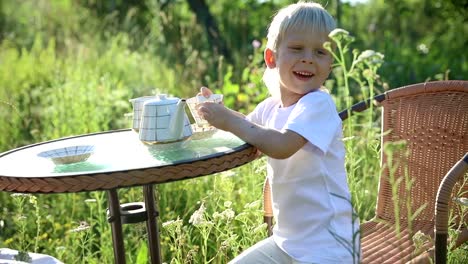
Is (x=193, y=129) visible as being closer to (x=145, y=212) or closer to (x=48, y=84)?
(x=145, y=212)

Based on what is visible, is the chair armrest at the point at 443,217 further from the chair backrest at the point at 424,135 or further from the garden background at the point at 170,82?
the chair backrest at the point at 424,135

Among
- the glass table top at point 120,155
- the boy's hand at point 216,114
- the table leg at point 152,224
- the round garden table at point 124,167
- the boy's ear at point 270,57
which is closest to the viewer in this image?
the round garden table at point 124,167

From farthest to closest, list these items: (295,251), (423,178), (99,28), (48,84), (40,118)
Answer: (99,28), (48,84), (40,118), (423,178), (295,251)

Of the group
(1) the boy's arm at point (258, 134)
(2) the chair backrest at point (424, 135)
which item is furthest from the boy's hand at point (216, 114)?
(2) the chair backrest at point (424, 135)

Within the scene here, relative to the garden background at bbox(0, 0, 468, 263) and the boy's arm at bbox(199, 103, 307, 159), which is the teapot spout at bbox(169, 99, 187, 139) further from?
the garden background at bbox(0, 0, 468, 263)

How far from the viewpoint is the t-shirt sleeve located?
6.50 ft

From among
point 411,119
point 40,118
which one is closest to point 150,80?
point 40,118

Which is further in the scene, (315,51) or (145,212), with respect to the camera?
(145,212)

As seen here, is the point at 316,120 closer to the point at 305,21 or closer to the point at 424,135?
the point at 305,21

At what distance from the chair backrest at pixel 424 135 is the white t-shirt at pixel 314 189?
0.56m

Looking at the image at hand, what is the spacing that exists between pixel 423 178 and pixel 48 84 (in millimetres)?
3700

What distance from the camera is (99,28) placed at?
26.4 feet

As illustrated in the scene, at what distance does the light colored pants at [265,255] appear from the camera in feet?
7.08

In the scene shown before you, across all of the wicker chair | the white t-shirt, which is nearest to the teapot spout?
the white t-shirt
